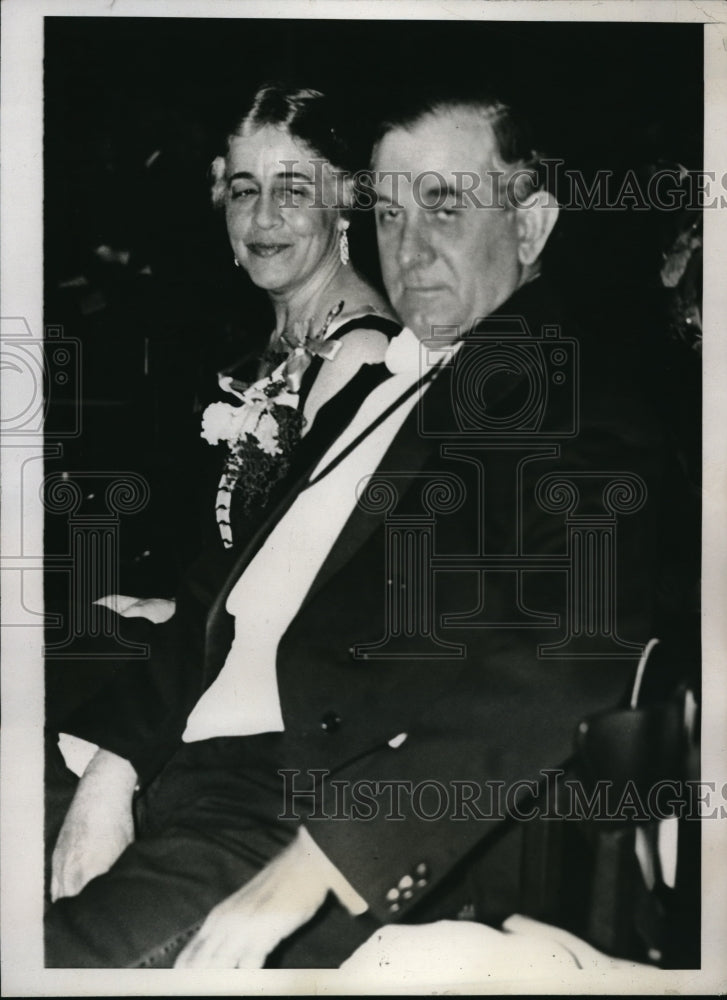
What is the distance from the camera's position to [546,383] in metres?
1.51

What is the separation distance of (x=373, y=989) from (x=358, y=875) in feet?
0.70

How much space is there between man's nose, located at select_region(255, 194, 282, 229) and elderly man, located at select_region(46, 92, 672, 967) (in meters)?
0.18

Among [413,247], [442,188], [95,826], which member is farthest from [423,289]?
[95,826]

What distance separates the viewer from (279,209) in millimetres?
1514

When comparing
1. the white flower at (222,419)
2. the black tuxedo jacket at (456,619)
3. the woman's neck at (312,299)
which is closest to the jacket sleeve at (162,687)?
the black tuxedo jacket at (456,619)

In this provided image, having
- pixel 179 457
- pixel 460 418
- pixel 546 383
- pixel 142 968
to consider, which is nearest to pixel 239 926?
pixel 142 968

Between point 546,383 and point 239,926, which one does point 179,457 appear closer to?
point 546,383

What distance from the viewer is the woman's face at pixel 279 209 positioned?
1.51 meters

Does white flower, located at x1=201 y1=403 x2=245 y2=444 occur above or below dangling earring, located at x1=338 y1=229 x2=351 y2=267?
below

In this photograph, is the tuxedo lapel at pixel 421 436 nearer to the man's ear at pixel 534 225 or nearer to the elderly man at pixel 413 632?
the elderly man at pixel 413 632

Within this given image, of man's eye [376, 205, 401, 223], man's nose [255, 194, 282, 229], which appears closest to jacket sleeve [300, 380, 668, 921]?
man's eye [376, 205, 401, 223]

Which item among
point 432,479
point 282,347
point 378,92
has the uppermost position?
point 378,92

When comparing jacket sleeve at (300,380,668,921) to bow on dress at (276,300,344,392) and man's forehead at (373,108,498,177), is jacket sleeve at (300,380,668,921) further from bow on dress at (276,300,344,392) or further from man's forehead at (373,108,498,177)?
man's forehead at (373,108,498,177)

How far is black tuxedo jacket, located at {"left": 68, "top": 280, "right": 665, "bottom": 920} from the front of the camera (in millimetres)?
1493
